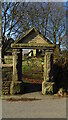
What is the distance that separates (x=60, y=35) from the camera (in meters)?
30.8

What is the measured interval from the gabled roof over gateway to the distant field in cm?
614

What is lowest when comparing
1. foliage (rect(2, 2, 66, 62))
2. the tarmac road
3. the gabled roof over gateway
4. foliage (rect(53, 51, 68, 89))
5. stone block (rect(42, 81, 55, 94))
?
the tarmac road

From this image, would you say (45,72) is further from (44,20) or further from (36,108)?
(44,20)

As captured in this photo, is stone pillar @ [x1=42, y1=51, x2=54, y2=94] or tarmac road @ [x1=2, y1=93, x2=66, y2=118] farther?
stone pillar @ [x1=42, y1=51, x2=54, y2=94]

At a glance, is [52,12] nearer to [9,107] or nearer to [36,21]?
[36,21]

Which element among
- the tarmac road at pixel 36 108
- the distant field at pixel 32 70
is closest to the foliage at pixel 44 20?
the distant field at pixel 32 70

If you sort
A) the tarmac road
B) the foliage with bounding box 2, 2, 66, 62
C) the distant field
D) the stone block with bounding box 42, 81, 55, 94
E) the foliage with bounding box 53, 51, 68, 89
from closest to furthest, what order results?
the tarmac road
the stone block with bounding box 42, 81, 55, 94
the foliage with bounding box 53, 51, 68, 89
the distant field
the foliage with bounding box 2, 2, 66, 62

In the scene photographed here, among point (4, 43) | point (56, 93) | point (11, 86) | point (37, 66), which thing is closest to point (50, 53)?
point (56, 93)

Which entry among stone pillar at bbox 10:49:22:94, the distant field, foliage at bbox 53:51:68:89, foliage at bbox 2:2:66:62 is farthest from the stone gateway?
foliage at bbox 2:2:66:62

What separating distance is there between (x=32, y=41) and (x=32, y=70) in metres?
8.72

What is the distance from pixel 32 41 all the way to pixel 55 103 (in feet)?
11.8

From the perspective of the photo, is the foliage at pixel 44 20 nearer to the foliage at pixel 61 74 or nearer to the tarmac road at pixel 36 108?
the foliage at pixel 61 74

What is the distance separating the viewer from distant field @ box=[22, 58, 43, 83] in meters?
16.0

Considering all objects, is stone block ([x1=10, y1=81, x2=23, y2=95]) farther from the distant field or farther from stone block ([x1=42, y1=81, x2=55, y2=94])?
the distant field
